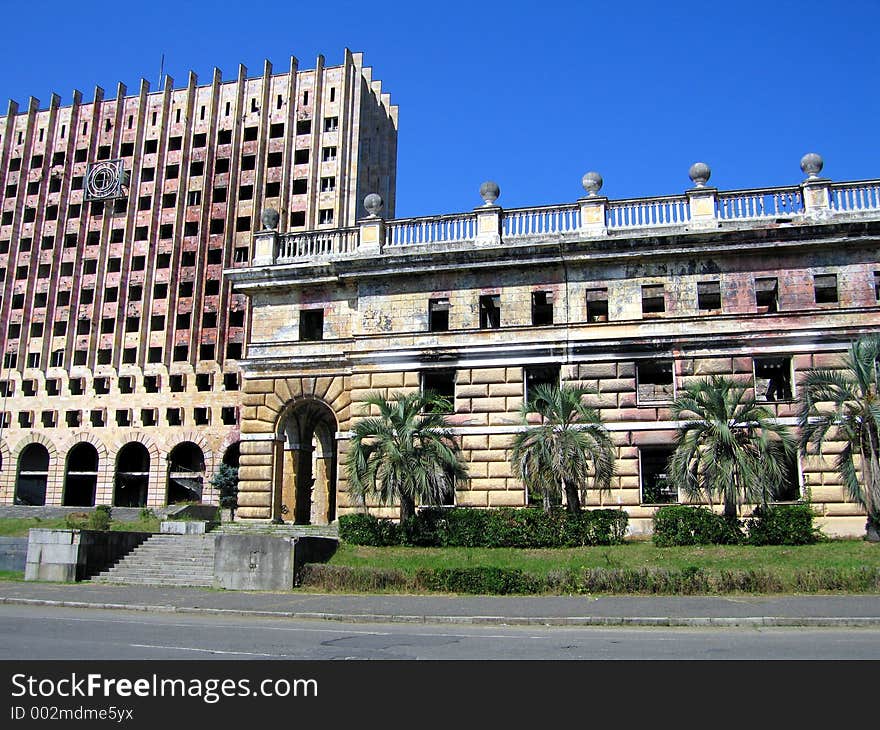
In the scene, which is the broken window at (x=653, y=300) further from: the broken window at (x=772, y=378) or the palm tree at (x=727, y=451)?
the palm tree at (x=727, y=451)

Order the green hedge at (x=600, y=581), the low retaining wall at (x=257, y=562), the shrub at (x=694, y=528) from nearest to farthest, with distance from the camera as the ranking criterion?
the green hedge at (x=600, y=581) → the low retaining wall at (x=257, y=562) → the shrub at (x=694, y=528)

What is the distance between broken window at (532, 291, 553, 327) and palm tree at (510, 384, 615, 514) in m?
5.61

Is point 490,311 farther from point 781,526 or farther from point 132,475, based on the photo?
point 132,475

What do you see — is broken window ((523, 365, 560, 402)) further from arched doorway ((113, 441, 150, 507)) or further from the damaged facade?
arched doorway ((113, 441, 150, 507))

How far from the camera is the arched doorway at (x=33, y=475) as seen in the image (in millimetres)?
71125

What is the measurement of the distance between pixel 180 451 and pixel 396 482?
4679 centimetres

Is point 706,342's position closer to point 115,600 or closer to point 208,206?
point 115,600

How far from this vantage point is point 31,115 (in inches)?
3123

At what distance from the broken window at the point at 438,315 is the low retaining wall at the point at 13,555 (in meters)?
16.7

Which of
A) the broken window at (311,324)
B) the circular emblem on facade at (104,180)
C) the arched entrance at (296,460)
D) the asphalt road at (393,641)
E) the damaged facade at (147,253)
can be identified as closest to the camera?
the asphalt road at (393,641)

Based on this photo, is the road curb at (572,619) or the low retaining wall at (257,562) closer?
the road curb at (572,619)

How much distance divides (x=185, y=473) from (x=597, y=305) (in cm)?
4555

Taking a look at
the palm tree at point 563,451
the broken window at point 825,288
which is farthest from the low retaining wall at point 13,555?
the broken window at point 825,288
